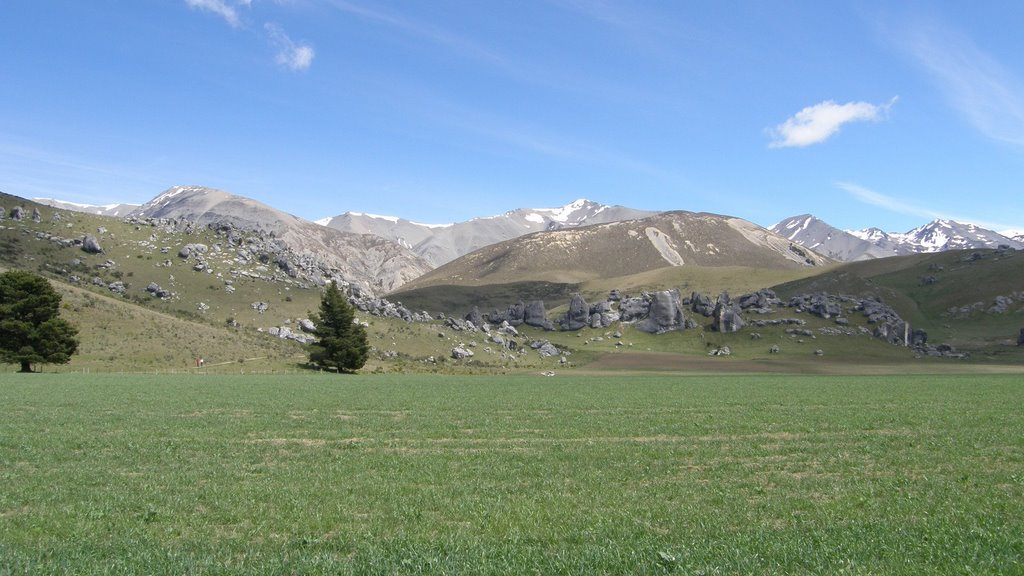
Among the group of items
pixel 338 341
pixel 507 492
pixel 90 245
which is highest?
pixel 90 245

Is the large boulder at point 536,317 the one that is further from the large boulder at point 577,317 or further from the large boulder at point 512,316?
the large boulder at point 577,317

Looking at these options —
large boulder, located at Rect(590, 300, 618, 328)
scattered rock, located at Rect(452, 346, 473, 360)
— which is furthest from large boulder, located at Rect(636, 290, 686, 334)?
scattered rock, located at Rect(452, 346, 473, 360)

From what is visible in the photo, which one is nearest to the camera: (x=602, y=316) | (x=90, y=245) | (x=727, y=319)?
(x=90, y=245)

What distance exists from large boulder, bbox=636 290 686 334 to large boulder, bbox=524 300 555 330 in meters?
28.4

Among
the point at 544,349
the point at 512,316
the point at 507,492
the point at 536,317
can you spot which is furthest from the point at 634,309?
the point at 507,492

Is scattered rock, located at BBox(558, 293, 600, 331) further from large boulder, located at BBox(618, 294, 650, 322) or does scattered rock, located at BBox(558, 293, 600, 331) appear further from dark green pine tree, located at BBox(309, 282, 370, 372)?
dark green pine tree, located at BBox(309, 282, 370, 372)

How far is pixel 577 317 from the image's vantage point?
180 m

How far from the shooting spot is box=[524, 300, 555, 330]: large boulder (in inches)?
7219

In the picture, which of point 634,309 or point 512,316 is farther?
point 512,316

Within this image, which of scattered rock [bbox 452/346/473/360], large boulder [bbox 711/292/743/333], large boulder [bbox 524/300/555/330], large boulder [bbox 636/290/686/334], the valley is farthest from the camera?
large boulder [bbox 524/300/555/330]

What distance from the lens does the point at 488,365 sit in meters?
111

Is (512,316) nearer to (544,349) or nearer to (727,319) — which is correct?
(544,349)

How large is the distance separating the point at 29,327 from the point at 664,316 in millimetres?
127611

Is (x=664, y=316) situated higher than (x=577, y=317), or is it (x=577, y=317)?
(x=664, y=316)
